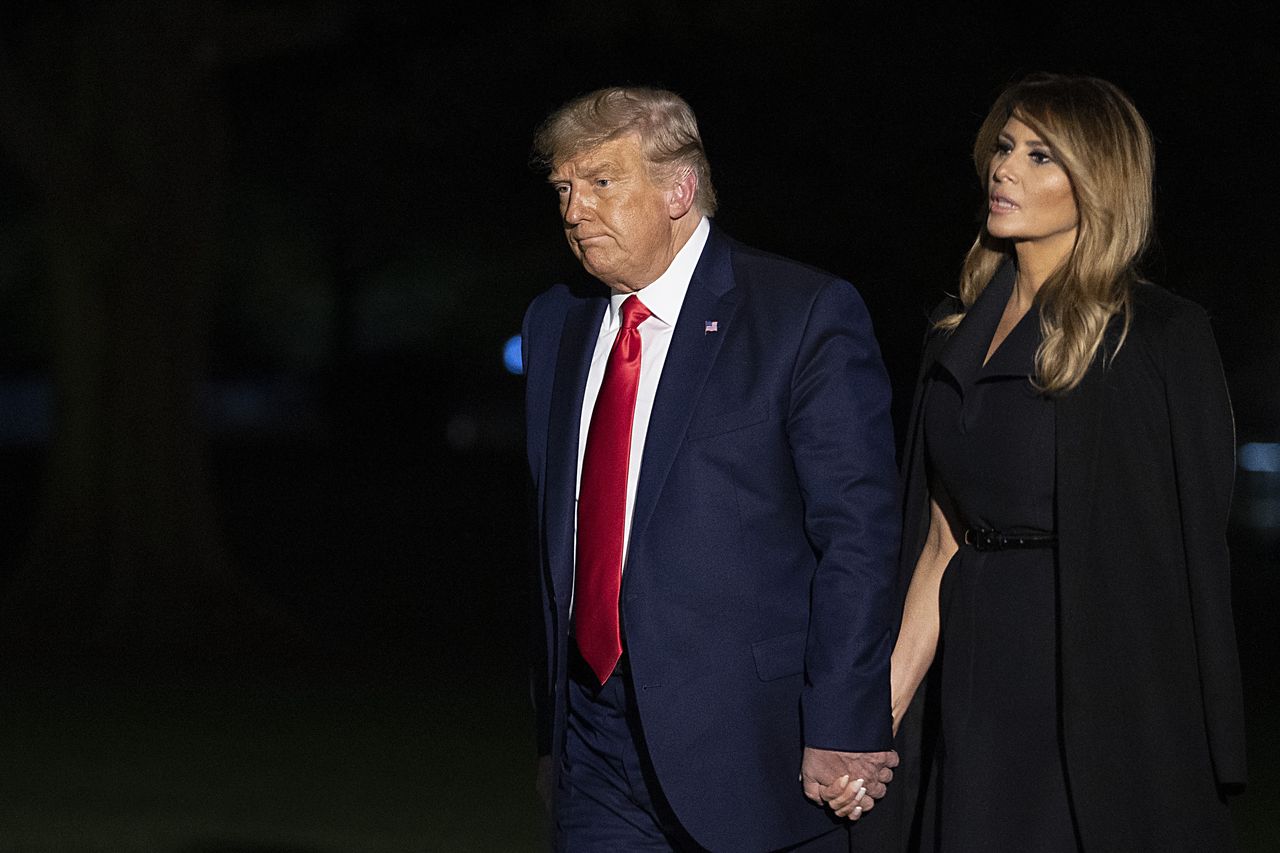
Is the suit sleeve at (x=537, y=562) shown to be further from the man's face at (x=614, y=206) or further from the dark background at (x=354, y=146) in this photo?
the dark background at (x=354, y=146)

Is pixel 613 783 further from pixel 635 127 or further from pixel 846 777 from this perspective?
pixel 635 127

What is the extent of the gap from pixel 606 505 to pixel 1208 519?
1249 mm

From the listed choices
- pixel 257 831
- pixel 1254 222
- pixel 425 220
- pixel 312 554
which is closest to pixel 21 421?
pixel 425 220

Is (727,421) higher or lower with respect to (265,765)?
higher

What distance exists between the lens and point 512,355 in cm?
6069

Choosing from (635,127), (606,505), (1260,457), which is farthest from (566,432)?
(1260,457)

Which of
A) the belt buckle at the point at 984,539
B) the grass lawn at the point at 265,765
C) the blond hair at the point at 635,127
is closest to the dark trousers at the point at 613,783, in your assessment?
the belt buckle at the point at 984,539

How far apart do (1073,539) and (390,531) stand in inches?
917

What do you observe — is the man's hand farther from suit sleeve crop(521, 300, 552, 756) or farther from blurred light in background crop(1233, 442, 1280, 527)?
blurred light in background crop(1233, 442, 1280, 527)

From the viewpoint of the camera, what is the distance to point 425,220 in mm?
29812

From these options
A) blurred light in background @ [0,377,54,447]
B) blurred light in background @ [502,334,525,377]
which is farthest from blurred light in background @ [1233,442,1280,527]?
blurred light in background @ [0,377,54,447]

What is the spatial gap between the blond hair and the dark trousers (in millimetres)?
1071

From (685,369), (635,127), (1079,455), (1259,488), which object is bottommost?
(1259,488)

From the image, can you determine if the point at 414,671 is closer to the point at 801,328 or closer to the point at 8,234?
the point at 801,328
